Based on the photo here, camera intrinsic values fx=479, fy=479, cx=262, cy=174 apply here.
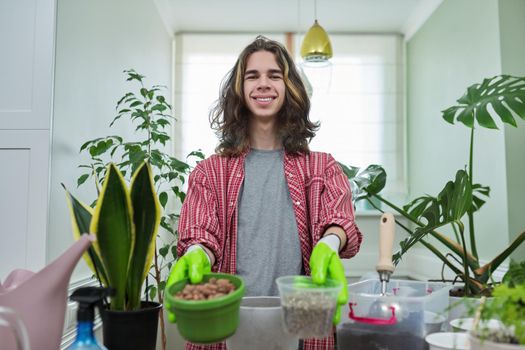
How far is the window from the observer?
4305 millimetres

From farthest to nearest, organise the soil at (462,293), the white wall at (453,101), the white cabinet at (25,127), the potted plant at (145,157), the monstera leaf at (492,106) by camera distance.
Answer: the white wall at (453,101), the potted plant at (145,157), the white cabinet at (25,127), the monstera leaf at (492,106), the soil at (462,293)

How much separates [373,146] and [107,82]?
8.32 feet

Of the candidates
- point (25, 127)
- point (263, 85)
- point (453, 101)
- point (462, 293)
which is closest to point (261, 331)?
point (263, 85)

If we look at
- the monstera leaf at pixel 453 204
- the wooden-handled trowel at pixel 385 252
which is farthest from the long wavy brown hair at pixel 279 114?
the monstera leaf at pixel 453 204

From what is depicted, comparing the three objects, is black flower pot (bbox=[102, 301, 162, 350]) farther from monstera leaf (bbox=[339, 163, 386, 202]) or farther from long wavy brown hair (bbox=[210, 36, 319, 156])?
monstera leaf (bbox=[339, 163, 386, 202])

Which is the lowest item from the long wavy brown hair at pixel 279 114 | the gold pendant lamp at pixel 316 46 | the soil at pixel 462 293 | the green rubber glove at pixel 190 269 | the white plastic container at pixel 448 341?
the soil at pixel 462 293

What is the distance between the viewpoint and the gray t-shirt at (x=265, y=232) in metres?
1.20

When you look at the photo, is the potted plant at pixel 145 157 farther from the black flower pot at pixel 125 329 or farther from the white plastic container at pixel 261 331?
the white plastic container at pixel 261 331

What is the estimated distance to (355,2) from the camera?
377 cm

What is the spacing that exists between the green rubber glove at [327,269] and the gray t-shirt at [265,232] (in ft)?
1.33

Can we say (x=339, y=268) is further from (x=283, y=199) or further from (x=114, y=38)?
(x=114, y=38)

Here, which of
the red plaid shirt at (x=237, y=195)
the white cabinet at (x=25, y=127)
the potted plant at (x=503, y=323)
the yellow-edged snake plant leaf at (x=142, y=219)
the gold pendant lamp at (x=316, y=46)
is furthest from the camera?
the gold pendant lamp at (x=316, y=46)

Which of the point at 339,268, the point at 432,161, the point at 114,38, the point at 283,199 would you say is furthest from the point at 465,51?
the point at 339,268

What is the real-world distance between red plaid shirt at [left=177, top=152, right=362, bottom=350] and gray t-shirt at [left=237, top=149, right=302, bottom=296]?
0.08 ft
